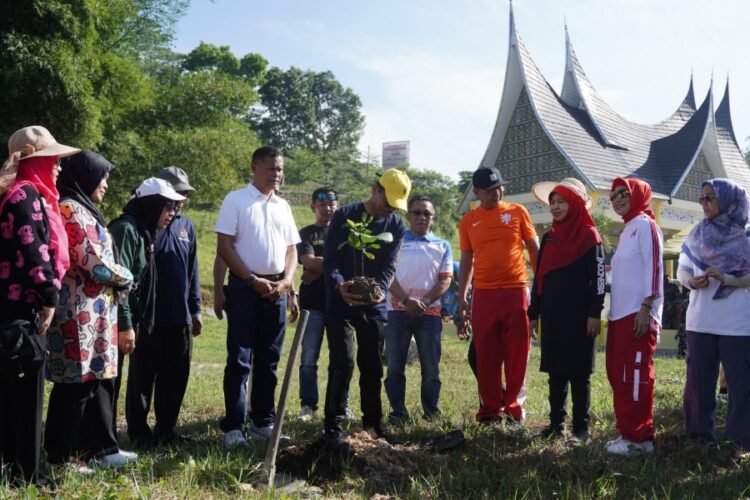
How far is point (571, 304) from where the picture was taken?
16.8 feet

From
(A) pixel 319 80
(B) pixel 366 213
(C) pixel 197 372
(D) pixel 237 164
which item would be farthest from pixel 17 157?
(A) pixel 319 80

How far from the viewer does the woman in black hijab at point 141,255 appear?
440 centimetres

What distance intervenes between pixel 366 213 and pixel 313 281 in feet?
4.95

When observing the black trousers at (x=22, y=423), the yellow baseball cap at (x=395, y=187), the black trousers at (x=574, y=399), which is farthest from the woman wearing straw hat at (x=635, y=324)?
the black trousers at (x=22, y=423)

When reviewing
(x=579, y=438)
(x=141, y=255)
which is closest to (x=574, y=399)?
(x=579, y=438)

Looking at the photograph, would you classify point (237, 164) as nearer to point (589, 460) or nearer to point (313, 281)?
point (313, 281)

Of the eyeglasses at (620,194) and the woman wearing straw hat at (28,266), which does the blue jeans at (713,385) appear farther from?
the woman wearing straw hat at (28,266)

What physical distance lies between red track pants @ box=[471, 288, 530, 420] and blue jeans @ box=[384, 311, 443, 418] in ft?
1.53

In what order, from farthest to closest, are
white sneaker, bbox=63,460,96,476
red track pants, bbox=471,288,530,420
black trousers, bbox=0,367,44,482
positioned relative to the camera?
red track pants, bbox=471,288,530,420
white sneaker, bbox=63,460,96,476
black trousers, bbox=0,367,44,482

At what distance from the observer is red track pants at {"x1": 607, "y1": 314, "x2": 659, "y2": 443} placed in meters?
4.80

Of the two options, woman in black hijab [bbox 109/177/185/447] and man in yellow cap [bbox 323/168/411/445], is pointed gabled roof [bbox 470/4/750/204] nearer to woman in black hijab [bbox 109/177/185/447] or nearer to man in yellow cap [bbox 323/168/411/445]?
man in yellow cap [bbox 323/168/411/445]

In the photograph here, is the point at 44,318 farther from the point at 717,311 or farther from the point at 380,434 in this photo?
the point at 717,311

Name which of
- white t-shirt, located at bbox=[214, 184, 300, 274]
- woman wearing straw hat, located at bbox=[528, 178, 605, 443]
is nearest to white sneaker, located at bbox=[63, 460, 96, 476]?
white t-shirt, located at bbox=[214, 184, 300, 274]

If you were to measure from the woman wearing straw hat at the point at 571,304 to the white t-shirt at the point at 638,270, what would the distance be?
122 mm
